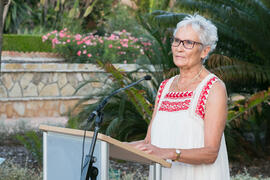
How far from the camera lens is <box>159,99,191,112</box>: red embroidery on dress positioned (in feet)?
8.86

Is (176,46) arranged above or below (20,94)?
above

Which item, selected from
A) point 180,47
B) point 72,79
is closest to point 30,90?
point 72,79

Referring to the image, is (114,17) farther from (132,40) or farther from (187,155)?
(187,155)

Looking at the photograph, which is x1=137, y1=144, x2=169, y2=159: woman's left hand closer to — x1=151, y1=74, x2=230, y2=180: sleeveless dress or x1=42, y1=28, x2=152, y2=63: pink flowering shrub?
x1=151, y1=74, x2=230, y2=180: sleeveless dress

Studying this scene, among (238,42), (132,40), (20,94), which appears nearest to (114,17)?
(132,40)

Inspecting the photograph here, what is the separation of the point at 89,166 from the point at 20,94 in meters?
10.3

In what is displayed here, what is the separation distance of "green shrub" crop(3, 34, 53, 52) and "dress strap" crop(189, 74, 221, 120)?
12888 millimetres

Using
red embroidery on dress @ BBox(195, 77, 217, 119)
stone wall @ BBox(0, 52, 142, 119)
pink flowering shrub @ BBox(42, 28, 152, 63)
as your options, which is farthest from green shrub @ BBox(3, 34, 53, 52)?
red embroidery on dress @ BBox(195, 77, 217, 119)

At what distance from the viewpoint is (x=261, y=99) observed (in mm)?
6652

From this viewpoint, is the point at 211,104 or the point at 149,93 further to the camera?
the point at 149,93

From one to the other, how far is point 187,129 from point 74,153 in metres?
0.66

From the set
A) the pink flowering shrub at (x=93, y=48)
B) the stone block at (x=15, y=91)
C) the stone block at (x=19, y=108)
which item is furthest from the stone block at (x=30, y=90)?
the pink flowering shrub at (x=93, y=48)

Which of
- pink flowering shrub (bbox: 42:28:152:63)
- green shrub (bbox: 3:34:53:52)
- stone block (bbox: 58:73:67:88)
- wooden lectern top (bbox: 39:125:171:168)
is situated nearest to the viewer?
wooden lectern top (bbox: 39:125:171:168)

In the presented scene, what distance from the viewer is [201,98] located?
2637 mm
